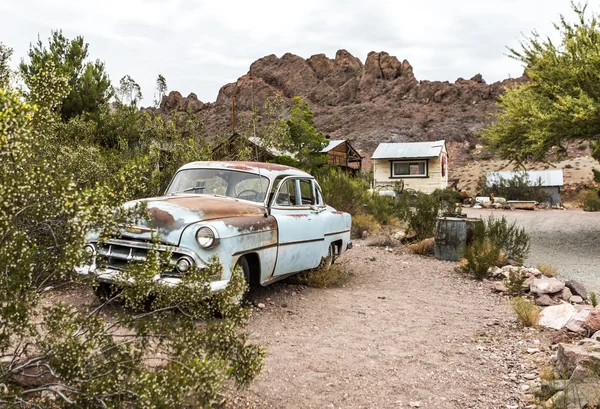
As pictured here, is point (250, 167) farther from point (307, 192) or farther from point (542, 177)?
point (542, 177)

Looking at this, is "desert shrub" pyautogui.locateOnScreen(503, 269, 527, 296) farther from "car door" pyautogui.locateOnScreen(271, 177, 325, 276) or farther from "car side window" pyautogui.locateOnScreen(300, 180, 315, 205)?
"car side window" pyautogui.locateOnScreen(300, 180, 315, 205)

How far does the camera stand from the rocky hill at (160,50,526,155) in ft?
202

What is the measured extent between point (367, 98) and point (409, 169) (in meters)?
48.5

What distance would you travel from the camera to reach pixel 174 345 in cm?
284

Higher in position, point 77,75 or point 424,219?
point 77,75

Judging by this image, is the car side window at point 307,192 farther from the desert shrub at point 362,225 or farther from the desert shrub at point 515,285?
the desert shrub at point 362,225

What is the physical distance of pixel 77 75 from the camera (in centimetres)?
1783

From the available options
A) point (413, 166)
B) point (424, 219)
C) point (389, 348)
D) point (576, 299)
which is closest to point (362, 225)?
point (424, 219)

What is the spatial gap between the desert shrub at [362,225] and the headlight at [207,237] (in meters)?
9.16

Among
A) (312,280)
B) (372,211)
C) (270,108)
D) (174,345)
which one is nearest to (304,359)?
(174,345)

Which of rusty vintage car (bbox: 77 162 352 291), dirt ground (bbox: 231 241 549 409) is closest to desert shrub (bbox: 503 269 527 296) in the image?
dirt ground (bbox: 231 241 549 409)

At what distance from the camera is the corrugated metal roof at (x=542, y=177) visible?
31.8 metres

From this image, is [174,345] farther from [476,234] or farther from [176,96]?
[176,96]

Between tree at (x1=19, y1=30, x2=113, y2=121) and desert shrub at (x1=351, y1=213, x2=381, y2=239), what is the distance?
960 cm
